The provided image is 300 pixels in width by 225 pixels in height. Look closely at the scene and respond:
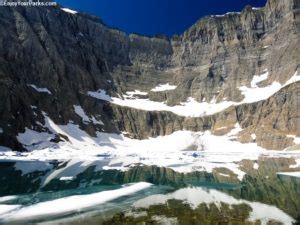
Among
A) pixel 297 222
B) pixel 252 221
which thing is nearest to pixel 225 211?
pixel 252 221

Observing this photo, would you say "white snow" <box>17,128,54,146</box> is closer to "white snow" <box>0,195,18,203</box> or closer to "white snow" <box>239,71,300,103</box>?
"white snow" <box>0,195,18,203</box>

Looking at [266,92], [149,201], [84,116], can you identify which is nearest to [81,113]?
[84,116]

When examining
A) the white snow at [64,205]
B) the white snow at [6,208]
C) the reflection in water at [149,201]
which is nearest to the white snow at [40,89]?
the reflection in water at [149,201]

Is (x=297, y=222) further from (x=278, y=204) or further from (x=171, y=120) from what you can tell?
(x=171, y=120)

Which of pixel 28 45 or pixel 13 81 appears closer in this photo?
pixel 13 81

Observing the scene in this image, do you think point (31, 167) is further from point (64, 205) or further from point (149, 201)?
point (149, 201)

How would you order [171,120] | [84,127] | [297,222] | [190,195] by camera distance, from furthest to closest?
1. [171,120]
2. [84,127]
3. [190,195]
4. [297,222]
